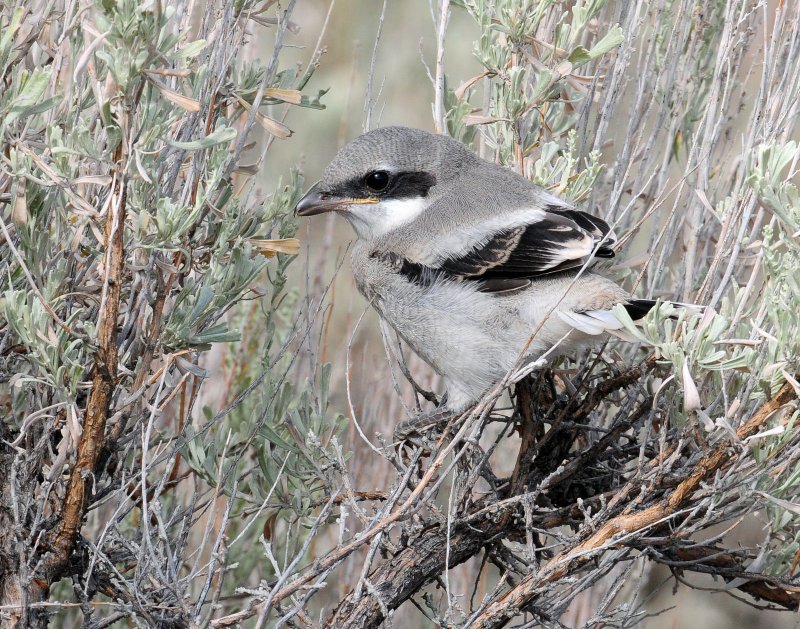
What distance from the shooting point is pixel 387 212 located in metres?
3.04

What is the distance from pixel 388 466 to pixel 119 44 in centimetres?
201

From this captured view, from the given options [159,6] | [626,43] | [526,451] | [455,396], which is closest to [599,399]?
[526,451]

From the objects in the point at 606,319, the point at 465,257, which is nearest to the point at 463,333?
the point at 465,257

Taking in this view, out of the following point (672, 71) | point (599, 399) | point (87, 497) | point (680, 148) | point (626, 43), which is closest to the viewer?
point (87, 497)

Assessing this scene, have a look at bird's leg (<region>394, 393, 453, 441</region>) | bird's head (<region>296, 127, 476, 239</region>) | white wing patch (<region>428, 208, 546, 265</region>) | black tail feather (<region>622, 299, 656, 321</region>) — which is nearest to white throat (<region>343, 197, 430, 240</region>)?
bird's head (<region>296, 127, 476, 239</region>)

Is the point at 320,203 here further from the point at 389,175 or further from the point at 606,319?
the point at 606,319

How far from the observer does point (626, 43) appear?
2.67m

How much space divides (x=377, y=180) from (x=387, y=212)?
11 centimetres

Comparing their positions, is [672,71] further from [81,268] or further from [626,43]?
[81,268]

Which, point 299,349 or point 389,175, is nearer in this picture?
point 299,349

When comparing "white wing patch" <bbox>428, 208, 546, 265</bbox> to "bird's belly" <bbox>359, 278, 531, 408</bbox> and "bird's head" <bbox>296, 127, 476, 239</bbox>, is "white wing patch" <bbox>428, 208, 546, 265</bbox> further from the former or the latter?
"bird's head" <bbox>296, 127, 476, 239</bbox>

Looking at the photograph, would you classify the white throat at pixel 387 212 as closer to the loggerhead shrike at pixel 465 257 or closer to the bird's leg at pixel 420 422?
the loggerhead shrike at pixel 465 257

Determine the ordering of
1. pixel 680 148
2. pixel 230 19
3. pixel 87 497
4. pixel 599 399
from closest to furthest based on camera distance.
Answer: pixel 87 497
pixel 230 19
pixel 599 399
pixel 680 148

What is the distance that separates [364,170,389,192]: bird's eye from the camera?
2990mm
